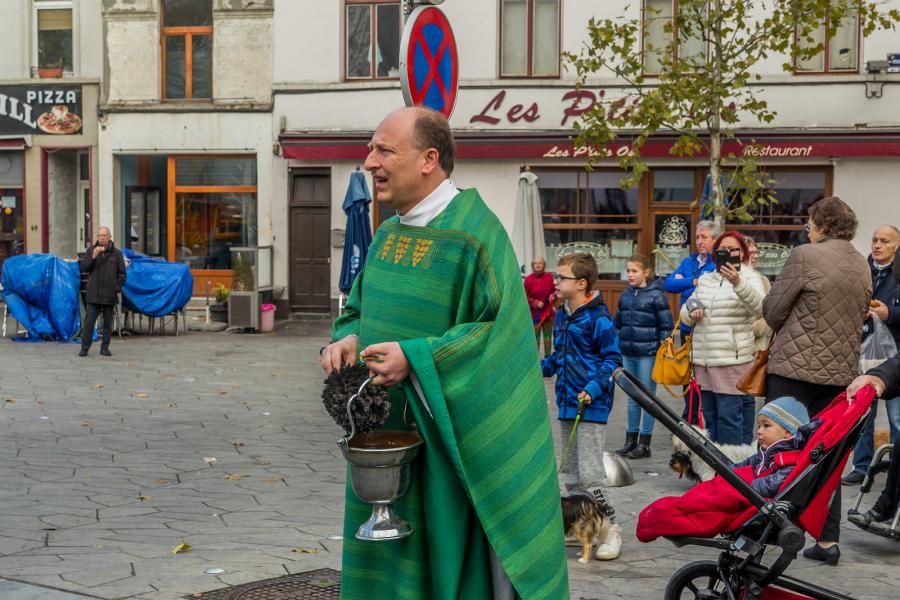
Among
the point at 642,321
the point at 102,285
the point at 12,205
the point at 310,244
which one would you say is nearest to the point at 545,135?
the point at 310,244

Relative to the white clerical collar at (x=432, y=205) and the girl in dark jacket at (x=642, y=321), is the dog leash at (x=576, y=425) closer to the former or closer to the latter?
the girl in dark jacket at (x=642, y=321)

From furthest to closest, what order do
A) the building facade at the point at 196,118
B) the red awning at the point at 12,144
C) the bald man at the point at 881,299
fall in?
the red awning at the point at 12,144 < the building facade at the point at 196,118 < the bald man at the point at 881,299

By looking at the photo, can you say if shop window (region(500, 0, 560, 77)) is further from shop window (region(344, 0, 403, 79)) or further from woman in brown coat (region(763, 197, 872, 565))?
woman in brown coat (region(763, 197, 872, 565))

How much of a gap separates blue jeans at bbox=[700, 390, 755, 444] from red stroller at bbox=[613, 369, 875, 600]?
12.5ft

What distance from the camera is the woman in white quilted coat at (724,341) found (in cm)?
896

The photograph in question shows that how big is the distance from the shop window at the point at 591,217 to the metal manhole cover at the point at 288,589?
692 inches

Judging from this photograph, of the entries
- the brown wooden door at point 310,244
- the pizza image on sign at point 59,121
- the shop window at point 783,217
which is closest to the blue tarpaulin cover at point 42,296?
the brown wooden door at point 310,244

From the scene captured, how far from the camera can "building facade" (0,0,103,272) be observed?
1050 inches

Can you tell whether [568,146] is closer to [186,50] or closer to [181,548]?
[186,50]

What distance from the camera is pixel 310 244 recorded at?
2527 cm

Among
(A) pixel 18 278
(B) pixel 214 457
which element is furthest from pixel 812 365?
(A) pixel 18 278

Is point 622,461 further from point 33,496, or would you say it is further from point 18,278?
point 18,278

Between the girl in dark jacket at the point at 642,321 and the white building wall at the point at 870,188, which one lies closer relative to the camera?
the girl in dark jacket at the point at 642,321

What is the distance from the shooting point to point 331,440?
10586mm
